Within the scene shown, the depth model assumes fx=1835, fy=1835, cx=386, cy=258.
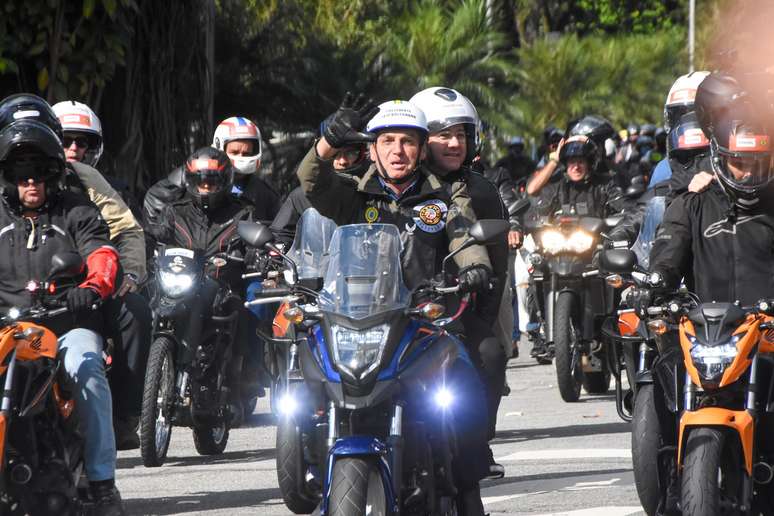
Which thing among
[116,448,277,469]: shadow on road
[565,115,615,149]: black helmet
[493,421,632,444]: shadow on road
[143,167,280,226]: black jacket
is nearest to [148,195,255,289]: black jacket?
[143,167,280,226]: black jacket

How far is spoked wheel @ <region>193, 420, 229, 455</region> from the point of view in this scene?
1128 cm

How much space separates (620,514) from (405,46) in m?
27.5

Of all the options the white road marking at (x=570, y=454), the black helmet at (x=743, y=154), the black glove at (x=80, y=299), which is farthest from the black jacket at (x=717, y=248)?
the white road marking at (x=570, y=454)

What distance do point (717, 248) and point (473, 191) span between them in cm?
135

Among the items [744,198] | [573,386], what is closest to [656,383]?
[744,198]

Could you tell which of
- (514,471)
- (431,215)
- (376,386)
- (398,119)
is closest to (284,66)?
(514,471)

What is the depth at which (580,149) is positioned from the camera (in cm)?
1462

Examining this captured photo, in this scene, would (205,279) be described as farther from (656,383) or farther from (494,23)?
(494,23)

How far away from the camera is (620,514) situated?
852 cm

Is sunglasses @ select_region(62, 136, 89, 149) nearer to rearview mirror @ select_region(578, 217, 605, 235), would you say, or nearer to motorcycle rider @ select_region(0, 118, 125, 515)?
motorcycle rider @ select_region(0, 118, 125, 515)

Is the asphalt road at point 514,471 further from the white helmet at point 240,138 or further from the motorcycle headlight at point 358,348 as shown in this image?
the motorcycle headlight at point 358,348

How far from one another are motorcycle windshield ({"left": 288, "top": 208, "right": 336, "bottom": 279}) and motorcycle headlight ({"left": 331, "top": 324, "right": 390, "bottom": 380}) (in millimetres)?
729

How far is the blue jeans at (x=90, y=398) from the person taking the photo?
7.60m

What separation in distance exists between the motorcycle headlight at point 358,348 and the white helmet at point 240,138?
21.3 feet
